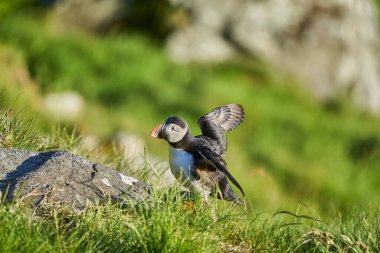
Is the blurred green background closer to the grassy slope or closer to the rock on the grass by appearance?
the grassy slope

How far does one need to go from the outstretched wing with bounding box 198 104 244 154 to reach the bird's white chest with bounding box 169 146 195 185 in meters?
0.51

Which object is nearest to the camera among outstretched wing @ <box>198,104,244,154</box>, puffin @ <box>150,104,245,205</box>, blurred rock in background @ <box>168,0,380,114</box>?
puffin @ <box>150,104,245,205</box>

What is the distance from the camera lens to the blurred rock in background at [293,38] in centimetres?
1480

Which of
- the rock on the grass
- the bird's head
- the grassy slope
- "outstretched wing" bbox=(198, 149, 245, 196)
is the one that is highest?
the bird's head

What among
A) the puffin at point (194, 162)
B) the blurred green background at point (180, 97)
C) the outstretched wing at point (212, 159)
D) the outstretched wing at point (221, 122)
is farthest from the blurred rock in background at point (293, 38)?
the outstretched wing at point (212, 159)

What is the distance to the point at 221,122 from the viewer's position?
19.9ft

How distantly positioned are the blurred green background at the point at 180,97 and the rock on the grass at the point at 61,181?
479cm

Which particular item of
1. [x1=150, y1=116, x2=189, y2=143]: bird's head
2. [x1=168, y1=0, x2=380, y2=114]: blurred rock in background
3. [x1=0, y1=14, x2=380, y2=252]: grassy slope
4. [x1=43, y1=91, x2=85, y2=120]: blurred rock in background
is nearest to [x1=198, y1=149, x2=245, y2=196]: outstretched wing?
[x1=150, y1=116, x2=189, y2=143]: bird's head

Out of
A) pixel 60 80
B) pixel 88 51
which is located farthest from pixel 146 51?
pixel 60 80

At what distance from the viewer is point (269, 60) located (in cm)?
1498

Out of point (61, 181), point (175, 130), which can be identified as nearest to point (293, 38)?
point (175, 130)

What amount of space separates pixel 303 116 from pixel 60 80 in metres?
4.06

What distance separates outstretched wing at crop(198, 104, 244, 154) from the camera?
18.9 ft

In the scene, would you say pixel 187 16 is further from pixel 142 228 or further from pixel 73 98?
pixel 142 228
